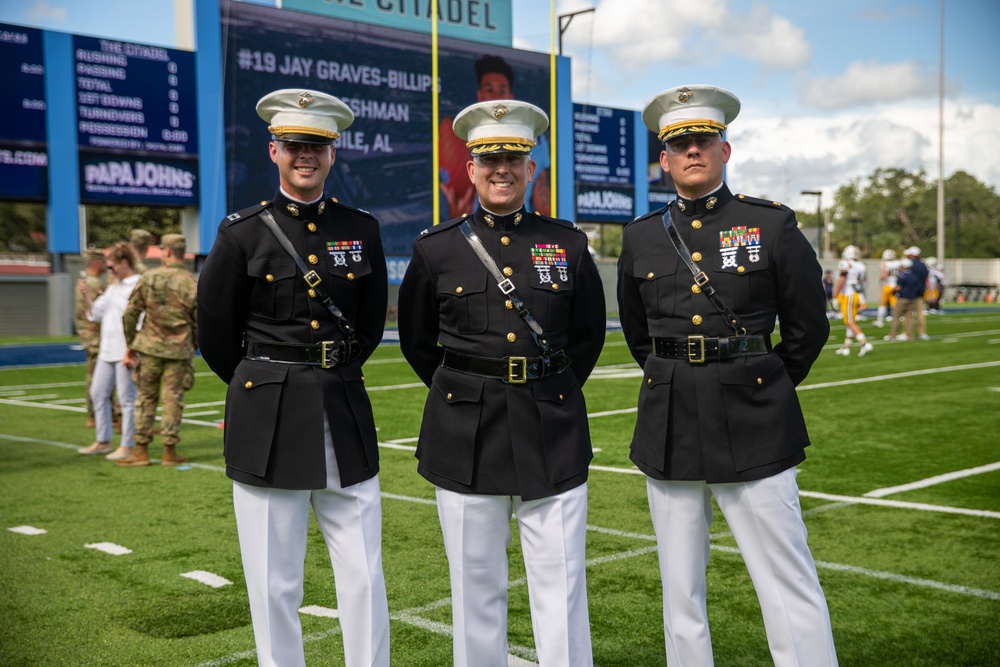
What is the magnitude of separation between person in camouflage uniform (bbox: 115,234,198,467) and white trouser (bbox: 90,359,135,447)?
0.45 metres

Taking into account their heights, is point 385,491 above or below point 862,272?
below

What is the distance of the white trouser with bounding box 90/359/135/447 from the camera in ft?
30.1

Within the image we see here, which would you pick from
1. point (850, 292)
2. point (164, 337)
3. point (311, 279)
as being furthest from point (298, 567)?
point (850, 292)

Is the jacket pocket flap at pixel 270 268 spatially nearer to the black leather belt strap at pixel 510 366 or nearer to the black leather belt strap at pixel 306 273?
the black leather belt strap at pixel 306 273

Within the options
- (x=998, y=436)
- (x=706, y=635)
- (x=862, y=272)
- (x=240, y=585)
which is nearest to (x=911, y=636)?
(x=706, y=635)

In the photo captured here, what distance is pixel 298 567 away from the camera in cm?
352

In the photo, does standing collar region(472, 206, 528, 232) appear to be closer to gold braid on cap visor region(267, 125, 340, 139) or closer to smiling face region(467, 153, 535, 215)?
smiling face region(467, 153, 535, 215)

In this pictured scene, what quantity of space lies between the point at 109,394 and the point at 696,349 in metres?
7.33

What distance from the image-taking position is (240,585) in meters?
5.27

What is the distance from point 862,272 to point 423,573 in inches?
628

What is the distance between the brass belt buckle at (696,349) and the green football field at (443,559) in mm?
1385

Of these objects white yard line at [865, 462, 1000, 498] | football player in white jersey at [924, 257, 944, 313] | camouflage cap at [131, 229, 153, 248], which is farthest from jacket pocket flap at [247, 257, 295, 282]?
football player in white jersey at [924, 257, 944, 313]

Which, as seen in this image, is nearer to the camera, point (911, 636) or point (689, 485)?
point (689, 485)

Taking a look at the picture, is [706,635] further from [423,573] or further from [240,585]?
[240,585]
